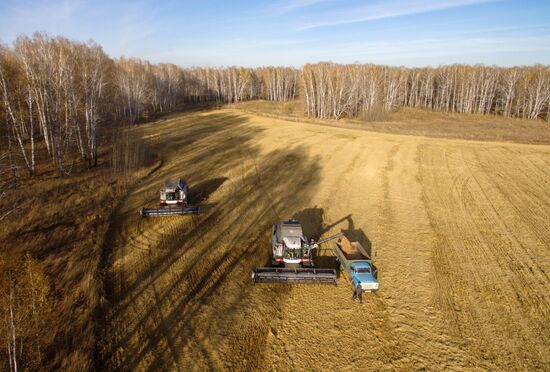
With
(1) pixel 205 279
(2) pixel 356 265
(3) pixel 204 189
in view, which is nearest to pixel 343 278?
(2) pixel 356 265

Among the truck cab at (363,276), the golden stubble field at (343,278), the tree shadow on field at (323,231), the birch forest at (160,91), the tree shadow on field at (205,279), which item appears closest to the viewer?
the tree shadow on field at (205,279)

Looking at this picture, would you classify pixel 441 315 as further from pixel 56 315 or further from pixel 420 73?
pixel 420 73

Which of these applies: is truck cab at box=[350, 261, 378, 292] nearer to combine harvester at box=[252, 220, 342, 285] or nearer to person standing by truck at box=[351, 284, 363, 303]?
person standing by truck at box=[351, 284, 363, 303]

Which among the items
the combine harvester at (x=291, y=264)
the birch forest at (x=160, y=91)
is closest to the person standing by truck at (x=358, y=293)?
the combine harvester at (x=291, y=264)

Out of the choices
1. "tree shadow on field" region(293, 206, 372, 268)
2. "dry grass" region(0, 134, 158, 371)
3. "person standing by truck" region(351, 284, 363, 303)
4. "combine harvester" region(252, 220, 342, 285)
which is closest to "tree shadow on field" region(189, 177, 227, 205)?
"dry grass" region(0, 134, 158, 371)

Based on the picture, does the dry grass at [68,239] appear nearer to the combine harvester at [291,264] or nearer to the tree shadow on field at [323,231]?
the combine harvester at [291,264]

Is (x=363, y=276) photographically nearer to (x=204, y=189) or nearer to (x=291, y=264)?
(x=291, y=264)
